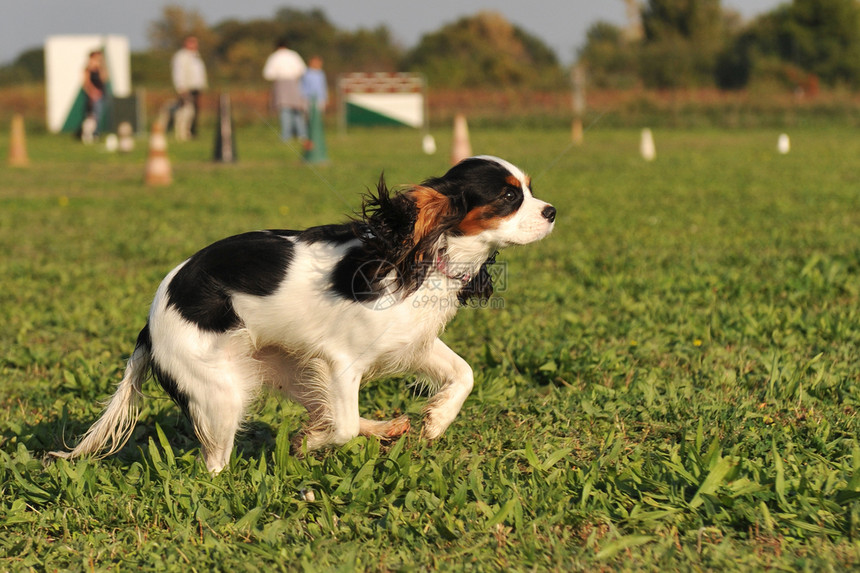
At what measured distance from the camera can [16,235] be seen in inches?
398

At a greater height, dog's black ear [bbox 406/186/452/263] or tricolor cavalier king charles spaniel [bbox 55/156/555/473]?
dog's black ear [bbox 406/186/452/263]

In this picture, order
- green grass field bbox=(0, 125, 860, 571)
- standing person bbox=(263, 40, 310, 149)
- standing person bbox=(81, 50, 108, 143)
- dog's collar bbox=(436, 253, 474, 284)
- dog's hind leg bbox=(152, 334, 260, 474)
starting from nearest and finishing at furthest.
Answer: green grass field bbox=(0, 125, 860, 571)
dog's hind leg bbox=(152, 334, 260, 474)
dog's collar bbox=(436, 253, 474, 284)
standing person bbox=(263, 40, 310, 149)
standing person bbox=(81, 50, 108, 143)

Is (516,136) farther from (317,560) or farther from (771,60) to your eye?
(317,560)

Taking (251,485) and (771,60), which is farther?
(771,60)

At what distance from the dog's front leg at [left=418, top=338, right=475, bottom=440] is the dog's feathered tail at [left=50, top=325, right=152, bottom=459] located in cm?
111

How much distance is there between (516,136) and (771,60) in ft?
75.4

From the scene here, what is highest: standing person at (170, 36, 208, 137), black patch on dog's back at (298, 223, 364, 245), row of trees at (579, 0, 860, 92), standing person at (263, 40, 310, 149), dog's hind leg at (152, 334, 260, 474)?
row of trees at (579, 0, 860, 92)

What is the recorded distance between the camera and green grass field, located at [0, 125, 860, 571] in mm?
3061

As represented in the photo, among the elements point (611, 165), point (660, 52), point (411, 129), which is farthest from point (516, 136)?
point (660, 52)

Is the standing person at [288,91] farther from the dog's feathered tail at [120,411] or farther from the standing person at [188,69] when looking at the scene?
the dog's feathered tail at [120,411]

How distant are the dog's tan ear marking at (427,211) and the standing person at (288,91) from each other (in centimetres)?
1605

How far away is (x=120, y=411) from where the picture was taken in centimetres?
380

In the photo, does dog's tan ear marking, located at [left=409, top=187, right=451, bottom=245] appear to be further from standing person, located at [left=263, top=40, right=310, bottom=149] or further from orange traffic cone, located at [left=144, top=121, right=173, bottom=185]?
standing person, located at [left=263, top=40, right=310, bottom=149]

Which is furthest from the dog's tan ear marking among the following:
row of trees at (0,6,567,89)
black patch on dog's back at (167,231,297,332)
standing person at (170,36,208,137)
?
row of trees at (0,6,567,89)
